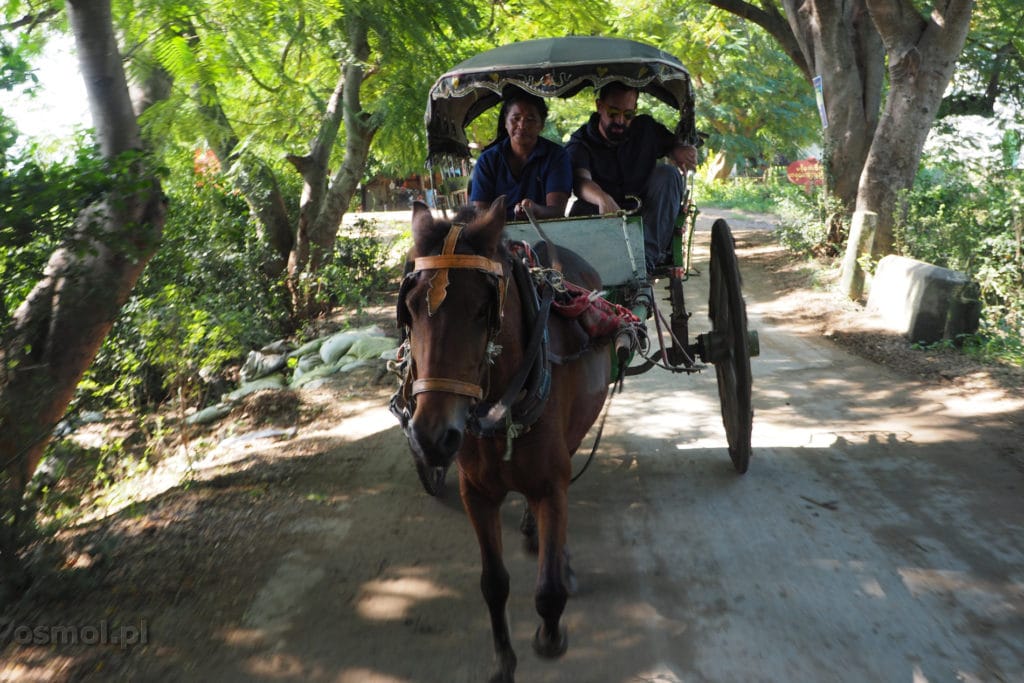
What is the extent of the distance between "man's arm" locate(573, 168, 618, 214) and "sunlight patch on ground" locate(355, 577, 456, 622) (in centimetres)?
234

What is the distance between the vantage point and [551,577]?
121 inches

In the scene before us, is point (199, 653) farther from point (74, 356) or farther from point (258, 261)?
point (258, 261)

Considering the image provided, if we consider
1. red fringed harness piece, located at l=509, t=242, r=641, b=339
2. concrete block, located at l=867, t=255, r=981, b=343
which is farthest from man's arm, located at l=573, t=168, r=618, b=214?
concrete block, located at l=867, t=255, r=981, b=343

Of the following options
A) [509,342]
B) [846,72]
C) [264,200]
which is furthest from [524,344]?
[846,72]

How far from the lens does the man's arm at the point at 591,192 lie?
485 centimetres

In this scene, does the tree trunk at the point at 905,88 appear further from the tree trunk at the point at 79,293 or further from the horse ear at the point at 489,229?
the horse ear at the point at 489,229

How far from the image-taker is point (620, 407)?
685cm

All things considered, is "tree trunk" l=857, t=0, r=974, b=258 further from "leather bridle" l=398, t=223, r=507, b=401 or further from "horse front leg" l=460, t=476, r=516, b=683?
"leather bridle" l=398, t=223, r=507, b=401

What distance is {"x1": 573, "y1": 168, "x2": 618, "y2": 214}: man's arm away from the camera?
4.85m

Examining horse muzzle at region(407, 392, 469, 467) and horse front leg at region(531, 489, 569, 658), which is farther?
horse front leg at region(531, 489, 569, 658)

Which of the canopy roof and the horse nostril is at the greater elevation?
the canopy roof

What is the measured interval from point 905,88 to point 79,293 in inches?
381

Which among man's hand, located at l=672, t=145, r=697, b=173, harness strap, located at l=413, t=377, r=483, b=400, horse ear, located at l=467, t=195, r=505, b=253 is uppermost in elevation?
man's hand, located at l=672, t=145, r=697, b=173
